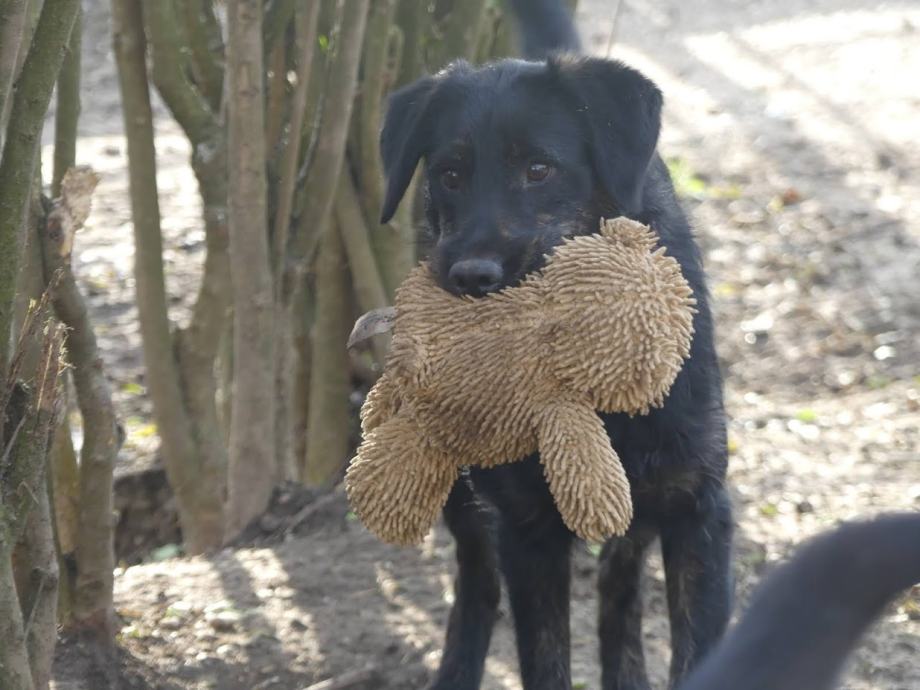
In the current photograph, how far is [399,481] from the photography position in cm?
315

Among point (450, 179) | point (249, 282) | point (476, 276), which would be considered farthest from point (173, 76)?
point (476, 276)

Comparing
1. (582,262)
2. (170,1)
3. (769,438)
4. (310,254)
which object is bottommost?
(769,438)

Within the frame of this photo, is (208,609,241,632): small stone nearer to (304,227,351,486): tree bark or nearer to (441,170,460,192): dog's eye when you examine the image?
(304,227,351,486): tree bark

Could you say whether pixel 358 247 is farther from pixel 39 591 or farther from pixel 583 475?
pixel 583 475

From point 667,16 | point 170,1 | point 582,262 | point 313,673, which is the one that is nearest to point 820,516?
point 313,673

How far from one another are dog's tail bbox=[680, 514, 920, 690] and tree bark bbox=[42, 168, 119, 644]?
7.61 ft

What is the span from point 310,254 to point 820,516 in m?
2.04

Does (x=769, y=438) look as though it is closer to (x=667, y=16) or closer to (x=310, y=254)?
(x=310, y=254)

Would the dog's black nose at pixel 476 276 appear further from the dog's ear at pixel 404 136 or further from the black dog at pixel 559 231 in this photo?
the dog's ear at pixel 404 136

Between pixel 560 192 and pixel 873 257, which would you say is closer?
pixel 560 192

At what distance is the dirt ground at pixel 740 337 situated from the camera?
169 inches

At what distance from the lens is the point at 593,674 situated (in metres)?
4.36

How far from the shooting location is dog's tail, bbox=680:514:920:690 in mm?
1465

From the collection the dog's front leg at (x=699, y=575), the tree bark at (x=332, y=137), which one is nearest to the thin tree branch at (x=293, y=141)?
the tree bark at (x=332, y=137)
